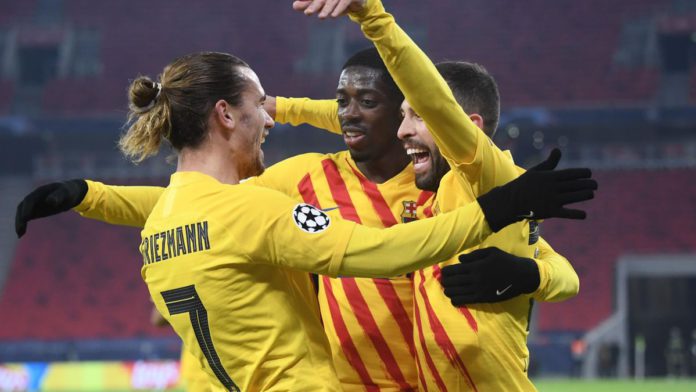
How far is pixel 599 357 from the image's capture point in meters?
19.4

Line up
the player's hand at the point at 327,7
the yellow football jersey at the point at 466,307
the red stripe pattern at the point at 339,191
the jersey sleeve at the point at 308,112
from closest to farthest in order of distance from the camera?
the player's hand at the point at 327,7, the yellow football jersey at the point at 466,307, the red stripe pattern at the point at 339,191, the jersey sleeve at the point at 308,112

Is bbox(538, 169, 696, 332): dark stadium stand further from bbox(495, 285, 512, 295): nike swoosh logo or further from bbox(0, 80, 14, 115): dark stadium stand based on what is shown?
bbox(495, 285, 512, 295): nike swoosh logo

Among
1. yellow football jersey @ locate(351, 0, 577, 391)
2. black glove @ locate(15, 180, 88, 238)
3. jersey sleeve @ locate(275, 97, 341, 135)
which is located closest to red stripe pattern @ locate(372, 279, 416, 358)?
yellow football jersey @ locate(351, 0, 577, 391)

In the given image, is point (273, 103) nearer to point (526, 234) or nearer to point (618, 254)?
point (526, 234)

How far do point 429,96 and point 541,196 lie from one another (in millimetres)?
451

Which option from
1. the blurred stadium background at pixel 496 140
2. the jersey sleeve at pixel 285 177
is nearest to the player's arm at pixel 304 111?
the jersey sleeve at pixel 285 177

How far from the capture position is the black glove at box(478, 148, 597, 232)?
2.62 m

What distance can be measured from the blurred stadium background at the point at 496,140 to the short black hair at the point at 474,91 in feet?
52.6

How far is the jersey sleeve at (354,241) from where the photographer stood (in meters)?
2.69

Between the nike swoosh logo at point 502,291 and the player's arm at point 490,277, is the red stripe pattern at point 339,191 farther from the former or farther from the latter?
the nike swoosh logo at point 502,291

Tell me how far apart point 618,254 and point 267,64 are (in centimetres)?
1042

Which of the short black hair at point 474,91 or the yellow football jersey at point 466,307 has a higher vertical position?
the short black hair at point 474,91

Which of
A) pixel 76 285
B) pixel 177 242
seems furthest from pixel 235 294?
pixel 76 285

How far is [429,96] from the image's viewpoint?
2791 millimetres
